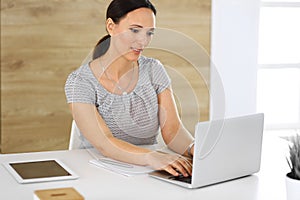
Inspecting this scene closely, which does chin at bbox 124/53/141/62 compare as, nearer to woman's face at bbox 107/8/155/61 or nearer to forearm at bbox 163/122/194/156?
woman's face at bbox 107/8/155/61

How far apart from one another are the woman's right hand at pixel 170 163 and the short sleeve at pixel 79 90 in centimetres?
37

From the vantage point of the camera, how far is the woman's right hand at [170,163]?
6.28 feet

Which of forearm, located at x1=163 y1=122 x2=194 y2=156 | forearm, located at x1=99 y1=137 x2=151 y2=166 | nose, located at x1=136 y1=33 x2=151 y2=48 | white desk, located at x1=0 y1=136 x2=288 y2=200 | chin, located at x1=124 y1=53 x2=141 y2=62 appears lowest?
white desk, located at x1=0 y1=136 x2=288 y2=200

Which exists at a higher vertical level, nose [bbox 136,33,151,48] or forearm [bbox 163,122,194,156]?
nose [bbox 136,33,151,48]

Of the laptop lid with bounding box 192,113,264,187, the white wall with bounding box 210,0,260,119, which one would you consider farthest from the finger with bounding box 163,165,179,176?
the white wall with bounding box 210,0,260,119

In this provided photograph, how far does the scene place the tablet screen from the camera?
1.95 metres

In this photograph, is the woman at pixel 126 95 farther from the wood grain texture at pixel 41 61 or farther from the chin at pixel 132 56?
the wood grain texture at pixel 41 61

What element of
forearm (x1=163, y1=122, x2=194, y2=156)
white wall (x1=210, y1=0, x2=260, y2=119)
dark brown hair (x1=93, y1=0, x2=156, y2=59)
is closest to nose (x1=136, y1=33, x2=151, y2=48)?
dark brown hair (x1=93, y1=0, x2=156, y2=59)

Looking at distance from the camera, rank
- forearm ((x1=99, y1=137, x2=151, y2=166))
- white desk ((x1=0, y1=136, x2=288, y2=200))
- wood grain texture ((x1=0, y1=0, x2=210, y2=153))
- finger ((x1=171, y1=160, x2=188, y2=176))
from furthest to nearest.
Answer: wood grain texture ((x1=0, y1=0, x2=210, y2=153)) → forearm ((x1=99, y1=137, x2=151, y2=166)) → finger ((x1=171, y1=160, x2=188, y2=176)) → white desk ((x1=0, y1=136, x2=288, y2=200))

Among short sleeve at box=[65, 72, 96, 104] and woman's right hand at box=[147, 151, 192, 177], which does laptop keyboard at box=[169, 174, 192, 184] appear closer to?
woman's right hand at box=[147, 151, 192, 177]

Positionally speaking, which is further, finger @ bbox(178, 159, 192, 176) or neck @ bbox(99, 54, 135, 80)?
neck @ bbox(99, 54, 135, 80)

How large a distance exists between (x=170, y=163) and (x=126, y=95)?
0.52 metres

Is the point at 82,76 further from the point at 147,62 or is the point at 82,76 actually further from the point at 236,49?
the point at 236,49

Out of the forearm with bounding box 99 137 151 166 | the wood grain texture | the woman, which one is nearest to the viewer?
the forearm with bounding box 99 137 151 166
